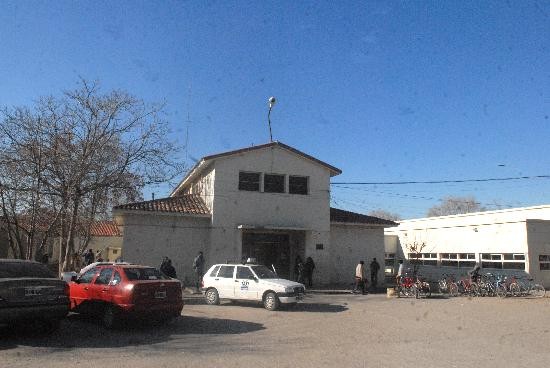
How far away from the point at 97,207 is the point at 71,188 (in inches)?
216

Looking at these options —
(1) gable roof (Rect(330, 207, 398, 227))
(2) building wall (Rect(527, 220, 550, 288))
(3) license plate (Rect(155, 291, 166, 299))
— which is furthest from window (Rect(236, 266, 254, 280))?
(2) building wall (Rect(527, 220, 550, 288))

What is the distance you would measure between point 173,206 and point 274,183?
513 cm

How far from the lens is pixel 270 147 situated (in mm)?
23688

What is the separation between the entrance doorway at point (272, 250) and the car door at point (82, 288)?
12038 millimetres

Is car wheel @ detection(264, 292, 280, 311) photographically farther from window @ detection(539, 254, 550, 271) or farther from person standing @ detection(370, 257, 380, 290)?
window @ detection(539, 254, 550, 271)

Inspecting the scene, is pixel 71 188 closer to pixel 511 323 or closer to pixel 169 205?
pixel 169 205

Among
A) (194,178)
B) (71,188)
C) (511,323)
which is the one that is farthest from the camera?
(194,178)

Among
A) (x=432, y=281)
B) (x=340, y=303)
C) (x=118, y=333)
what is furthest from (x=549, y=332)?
(x=432, y=281)

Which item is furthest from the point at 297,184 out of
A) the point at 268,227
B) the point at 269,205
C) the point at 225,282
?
the point at 225,282

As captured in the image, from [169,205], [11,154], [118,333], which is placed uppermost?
[11,154]

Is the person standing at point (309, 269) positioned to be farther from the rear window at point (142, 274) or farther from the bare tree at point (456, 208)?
the bare tree at point (456, 208)

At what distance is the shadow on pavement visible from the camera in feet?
30.7

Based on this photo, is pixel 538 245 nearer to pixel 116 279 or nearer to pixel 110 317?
pixel 116 279

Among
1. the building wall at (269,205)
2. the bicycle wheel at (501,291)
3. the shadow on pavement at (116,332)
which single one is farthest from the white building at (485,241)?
the shadow on pavement at (116,332)
